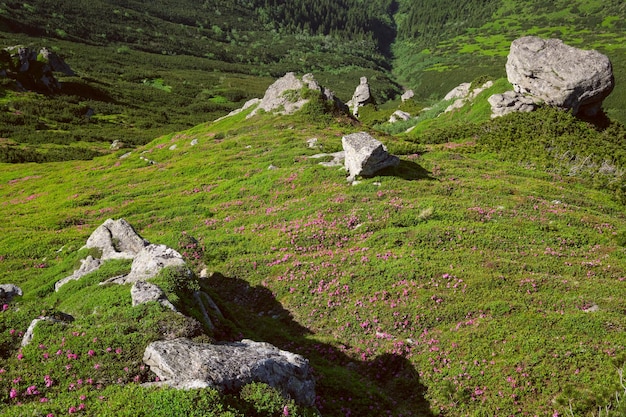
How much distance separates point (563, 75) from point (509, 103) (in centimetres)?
740

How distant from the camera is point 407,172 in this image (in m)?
35.5

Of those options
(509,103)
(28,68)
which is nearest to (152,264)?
(509,103)

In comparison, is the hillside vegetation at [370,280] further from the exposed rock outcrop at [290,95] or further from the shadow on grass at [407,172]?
the exposed rock outcrop at [290,95]

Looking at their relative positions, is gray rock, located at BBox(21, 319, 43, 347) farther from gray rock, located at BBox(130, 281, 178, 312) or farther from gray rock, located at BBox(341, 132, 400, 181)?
gray rock, located at BBox(341, 132, 400, 181)

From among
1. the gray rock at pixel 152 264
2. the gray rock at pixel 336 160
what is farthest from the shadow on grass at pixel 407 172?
the gray rock at pixel 152 264

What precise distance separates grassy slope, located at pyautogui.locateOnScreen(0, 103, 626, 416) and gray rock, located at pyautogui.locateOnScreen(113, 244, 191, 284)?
141 centimetres

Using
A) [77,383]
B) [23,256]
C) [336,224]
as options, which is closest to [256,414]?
[77,383]

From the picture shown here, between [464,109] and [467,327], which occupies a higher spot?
[464,109]

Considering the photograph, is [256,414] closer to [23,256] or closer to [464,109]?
[23,256]

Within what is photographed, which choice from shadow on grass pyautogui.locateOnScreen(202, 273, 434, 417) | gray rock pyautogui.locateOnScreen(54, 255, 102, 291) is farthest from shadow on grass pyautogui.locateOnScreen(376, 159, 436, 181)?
gray rock pyautogui.locateOnScreen(54, 255, 102, 291)

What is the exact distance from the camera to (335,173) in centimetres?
3681

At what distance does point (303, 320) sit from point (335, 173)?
1879 cm

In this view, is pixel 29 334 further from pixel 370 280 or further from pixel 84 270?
pixel 370 280

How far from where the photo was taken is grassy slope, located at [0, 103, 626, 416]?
46.9ft
